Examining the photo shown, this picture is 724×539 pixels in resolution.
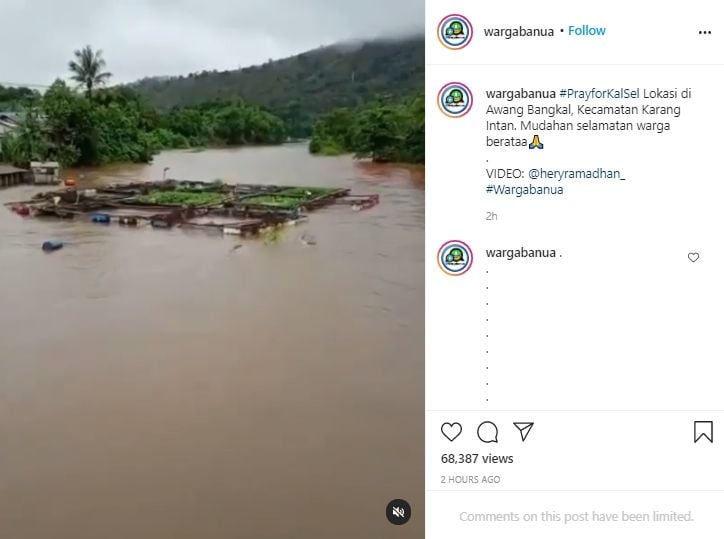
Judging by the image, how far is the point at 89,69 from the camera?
1.16m

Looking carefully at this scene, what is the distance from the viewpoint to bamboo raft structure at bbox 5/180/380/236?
3.92ft

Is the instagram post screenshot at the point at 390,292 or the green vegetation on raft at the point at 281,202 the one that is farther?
the green vegetation on raft at the point at 281,202
